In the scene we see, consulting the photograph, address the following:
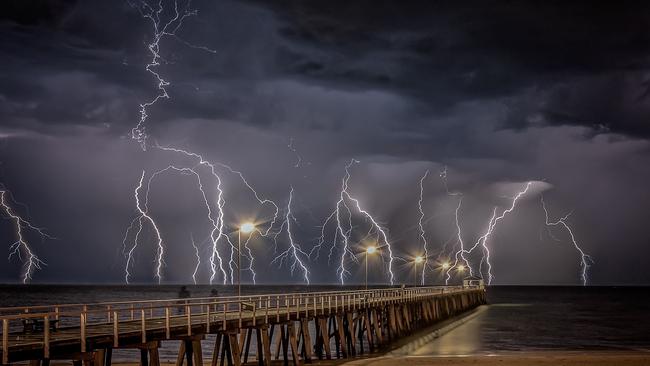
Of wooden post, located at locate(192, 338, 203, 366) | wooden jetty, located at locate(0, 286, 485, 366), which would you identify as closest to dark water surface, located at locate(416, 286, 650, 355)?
wooden jetty, located at locate(0, 286, 485, 366)

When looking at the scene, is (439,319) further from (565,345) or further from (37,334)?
(37,334)

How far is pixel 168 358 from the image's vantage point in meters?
37.7

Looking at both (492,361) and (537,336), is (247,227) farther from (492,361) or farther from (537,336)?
(537,336)

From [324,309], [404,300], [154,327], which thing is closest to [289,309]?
[324,309]

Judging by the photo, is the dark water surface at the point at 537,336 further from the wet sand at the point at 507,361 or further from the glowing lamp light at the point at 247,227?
the glowing lamp light at the point at 247,227

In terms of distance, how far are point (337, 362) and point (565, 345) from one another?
70.4 ft

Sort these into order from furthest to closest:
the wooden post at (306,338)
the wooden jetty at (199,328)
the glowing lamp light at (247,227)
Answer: the wooden post at (306,338)
the glowing lamp light at (247,227)
the wooden jetty at (199,328)

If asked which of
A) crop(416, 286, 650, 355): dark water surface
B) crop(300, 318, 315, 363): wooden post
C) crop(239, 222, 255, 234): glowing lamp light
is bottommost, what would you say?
crop(416, 286, 650, 355): dark water surface

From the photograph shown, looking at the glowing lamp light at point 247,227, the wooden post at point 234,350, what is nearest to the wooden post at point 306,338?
the glowing lamp light at point 247,227

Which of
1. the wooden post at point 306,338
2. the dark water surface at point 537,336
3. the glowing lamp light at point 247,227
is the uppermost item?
the glowing lamp light at point 247,227

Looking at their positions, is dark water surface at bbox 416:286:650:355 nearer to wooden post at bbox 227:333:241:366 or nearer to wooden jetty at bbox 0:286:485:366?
wooden jetty at bbox 0:286:485:366

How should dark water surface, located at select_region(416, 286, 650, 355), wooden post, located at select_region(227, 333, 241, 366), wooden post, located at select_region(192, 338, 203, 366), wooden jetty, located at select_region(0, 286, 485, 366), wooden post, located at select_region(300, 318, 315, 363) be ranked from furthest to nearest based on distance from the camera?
dark water surface, located at select_region(416, 286, 650, 355) < wooden post, located at select_region(300, 318, 315, 363) < wooden post, located at select_region(227, 333, 241, 366) < wooden post, located at select_region(192, 338, 203, 366) < wooden jetty, located at select_region(0, 286, 485, 366)

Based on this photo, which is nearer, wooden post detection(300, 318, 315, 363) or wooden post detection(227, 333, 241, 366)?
wooden post detection(227, 333, 241, 366)

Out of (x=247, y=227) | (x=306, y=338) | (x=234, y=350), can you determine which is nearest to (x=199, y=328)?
(x=234, y=350)
